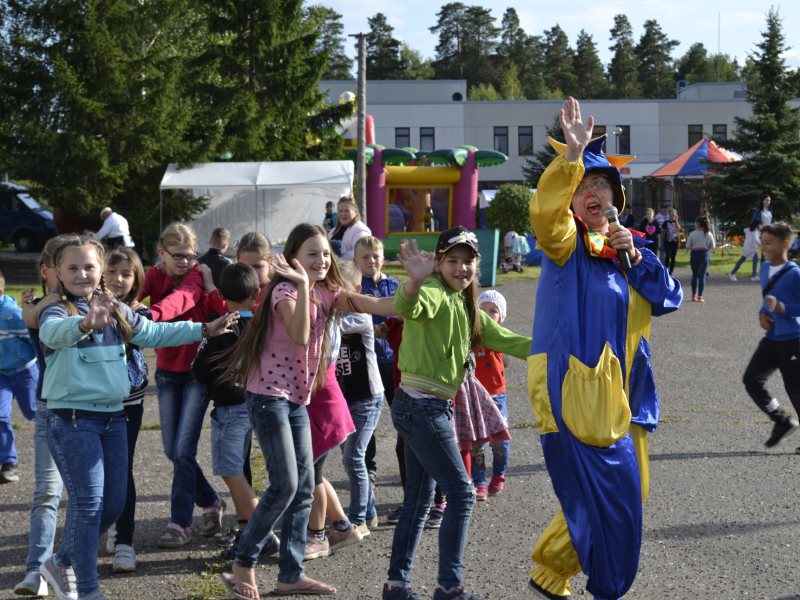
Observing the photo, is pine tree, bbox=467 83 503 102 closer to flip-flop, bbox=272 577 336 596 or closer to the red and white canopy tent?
the red and white canopy tent

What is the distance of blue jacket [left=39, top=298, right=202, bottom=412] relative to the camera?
464 centimetres

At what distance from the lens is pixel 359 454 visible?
6.07 m

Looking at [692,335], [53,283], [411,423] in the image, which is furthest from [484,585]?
[692,335]

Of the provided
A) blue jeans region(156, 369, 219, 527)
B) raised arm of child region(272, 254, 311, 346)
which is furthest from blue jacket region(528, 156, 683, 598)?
blue jeans region(156, 369, 219, 527)

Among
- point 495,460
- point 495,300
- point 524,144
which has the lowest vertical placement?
point 495,460

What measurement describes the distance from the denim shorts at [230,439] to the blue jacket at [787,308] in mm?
4414

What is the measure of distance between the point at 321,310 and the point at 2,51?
81.0ft

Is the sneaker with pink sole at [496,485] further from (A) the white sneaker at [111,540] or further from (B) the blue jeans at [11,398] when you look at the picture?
(B) the blue jeans at [11,398]

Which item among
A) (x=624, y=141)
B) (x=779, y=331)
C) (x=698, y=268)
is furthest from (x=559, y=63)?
(x=779, y=331)

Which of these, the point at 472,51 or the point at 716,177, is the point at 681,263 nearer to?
the point at 716,177

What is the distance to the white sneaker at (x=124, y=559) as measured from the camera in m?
5.46

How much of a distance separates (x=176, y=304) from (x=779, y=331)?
186 inches

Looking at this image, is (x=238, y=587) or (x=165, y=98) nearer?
(x=238, y=587)

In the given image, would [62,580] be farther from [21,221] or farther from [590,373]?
[21,221]
